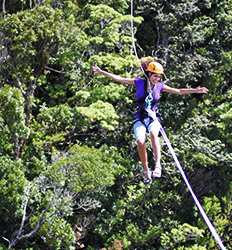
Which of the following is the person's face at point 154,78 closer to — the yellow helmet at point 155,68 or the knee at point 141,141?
the yellow helmet at point 155,68

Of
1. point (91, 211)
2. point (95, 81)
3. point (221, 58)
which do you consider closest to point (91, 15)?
point (95, 81)

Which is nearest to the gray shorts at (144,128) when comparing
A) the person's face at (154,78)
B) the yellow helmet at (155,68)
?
the person's face at (154,78)

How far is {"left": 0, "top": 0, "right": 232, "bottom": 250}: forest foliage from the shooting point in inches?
464

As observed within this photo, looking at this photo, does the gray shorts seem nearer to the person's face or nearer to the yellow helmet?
the person's face

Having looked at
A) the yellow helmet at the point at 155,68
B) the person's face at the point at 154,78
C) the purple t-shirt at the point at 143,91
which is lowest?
the purple t-shirt at the point at 143,91

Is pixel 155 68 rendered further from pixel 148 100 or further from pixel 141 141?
pixel 141 141

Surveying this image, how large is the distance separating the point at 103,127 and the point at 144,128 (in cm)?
710

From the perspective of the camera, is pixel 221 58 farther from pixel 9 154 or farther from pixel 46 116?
pixel 9 154

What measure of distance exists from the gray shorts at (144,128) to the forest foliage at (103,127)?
609cm

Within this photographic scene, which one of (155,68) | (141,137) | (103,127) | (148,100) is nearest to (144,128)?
(141,137)

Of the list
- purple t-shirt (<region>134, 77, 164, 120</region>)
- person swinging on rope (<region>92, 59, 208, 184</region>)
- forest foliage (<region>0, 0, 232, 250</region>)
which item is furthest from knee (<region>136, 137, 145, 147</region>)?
forest foliage (<region>0, 0, 232, 250</region>)

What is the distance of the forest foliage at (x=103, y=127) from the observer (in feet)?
38.6

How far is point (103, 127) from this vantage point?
12.6 m

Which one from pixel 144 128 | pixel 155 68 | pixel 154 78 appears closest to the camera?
pixel 155 68
